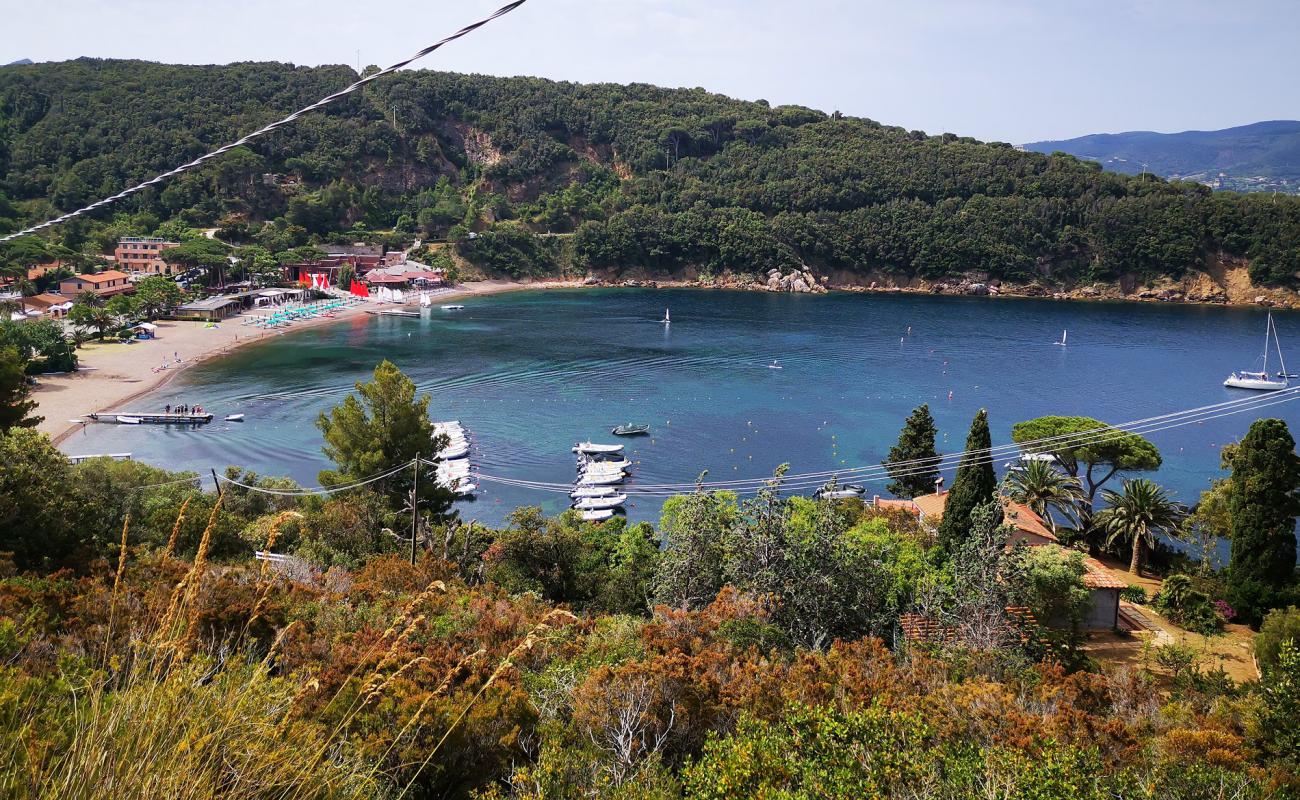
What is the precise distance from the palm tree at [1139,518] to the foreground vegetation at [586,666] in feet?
6.39

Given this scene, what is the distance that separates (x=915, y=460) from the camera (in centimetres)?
2892

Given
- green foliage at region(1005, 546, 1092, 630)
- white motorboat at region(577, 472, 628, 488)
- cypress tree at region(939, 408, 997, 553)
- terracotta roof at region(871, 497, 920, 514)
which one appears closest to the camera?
green foliage at region(1005, 546, 1092, 630)

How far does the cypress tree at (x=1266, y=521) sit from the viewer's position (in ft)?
57.4

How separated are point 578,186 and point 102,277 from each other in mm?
51469

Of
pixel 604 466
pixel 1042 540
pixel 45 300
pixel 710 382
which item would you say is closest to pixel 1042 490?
pixel 1042 540

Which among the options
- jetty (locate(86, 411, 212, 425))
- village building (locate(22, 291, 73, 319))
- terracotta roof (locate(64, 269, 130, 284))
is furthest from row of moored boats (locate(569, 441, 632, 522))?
terracotta roof (locate(64, 269, 130, 284))

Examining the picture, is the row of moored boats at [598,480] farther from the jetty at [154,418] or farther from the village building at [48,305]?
the village building at [48,305]

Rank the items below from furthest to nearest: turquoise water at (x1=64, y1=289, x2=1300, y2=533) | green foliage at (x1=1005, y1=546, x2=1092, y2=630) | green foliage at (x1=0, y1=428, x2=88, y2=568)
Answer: turquoise water at (x1=64, y1=289, x2=1300, y2=533), green foliage at (x1=1005, y1=546, x2=1092, y2=630), green foliage at (x1=0, y1=428, x2=88, y2=568)

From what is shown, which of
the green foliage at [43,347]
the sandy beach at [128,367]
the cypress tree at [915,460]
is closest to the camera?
the cypress tree at [915,460]

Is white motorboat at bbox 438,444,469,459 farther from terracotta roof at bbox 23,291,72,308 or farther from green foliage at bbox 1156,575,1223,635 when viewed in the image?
terracotta roof at bbox 23,291,72,308

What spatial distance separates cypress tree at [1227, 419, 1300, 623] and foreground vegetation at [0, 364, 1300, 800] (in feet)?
0.22

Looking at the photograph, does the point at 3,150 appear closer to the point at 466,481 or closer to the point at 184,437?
the point at 184,437

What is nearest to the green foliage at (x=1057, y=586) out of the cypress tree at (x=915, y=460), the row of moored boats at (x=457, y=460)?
the cypress tree at (x=915, y=460)

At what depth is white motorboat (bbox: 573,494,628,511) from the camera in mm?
27638
